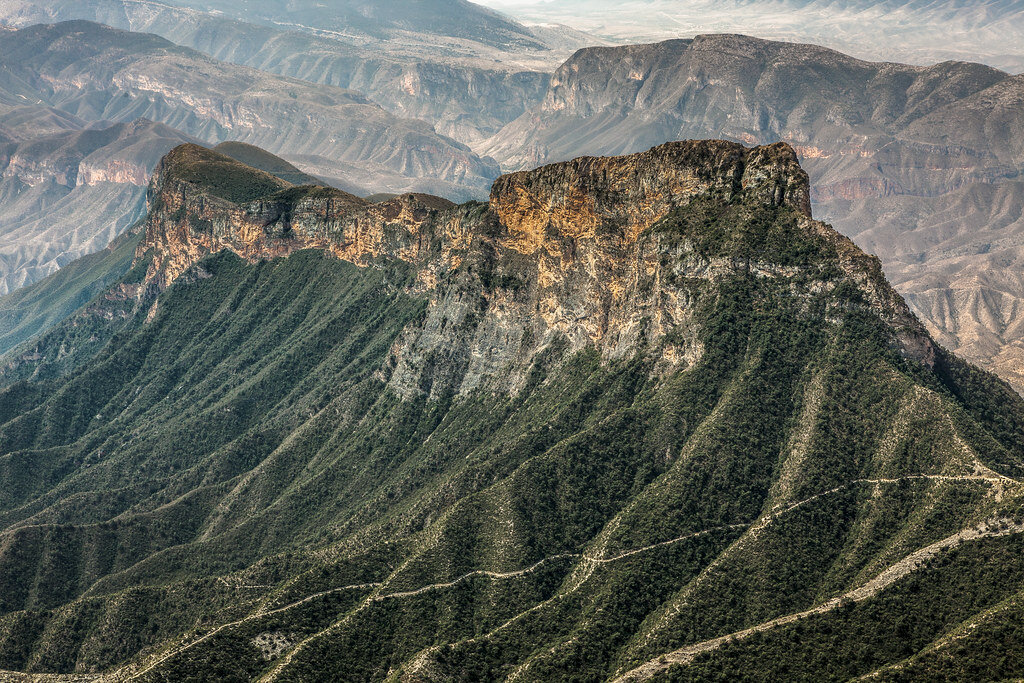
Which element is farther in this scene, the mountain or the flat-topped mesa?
the flat-topped mesa

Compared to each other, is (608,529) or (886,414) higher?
(886,414)

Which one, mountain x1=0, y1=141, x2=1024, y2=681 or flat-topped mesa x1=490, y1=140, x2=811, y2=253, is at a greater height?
flat-topped mesa x1=490, y1=140, x2=811, y2=253

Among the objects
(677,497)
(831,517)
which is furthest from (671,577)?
(831,517)

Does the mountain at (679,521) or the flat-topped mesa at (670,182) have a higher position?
the flat-topped mesa at (670,182)

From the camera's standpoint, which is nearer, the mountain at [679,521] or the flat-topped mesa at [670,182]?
the mountain at [679,521]

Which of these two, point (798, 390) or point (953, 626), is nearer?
point (953, 626)

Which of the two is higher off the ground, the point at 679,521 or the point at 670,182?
the point at 670,182

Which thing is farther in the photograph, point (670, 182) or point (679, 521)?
point (670, 182)

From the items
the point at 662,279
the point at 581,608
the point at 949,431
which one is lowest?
the point at 581,608

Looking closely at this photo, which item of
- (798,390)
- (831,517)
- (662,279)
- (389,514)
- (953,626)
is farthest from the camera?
(389,514)

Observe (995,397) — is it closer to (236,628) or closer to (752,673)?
(752,673)

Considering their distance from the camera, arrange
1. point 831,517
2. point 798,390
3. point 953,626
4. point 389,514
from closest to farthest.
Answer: point 953,626, point 831,517, point 798,390, point 389,514
